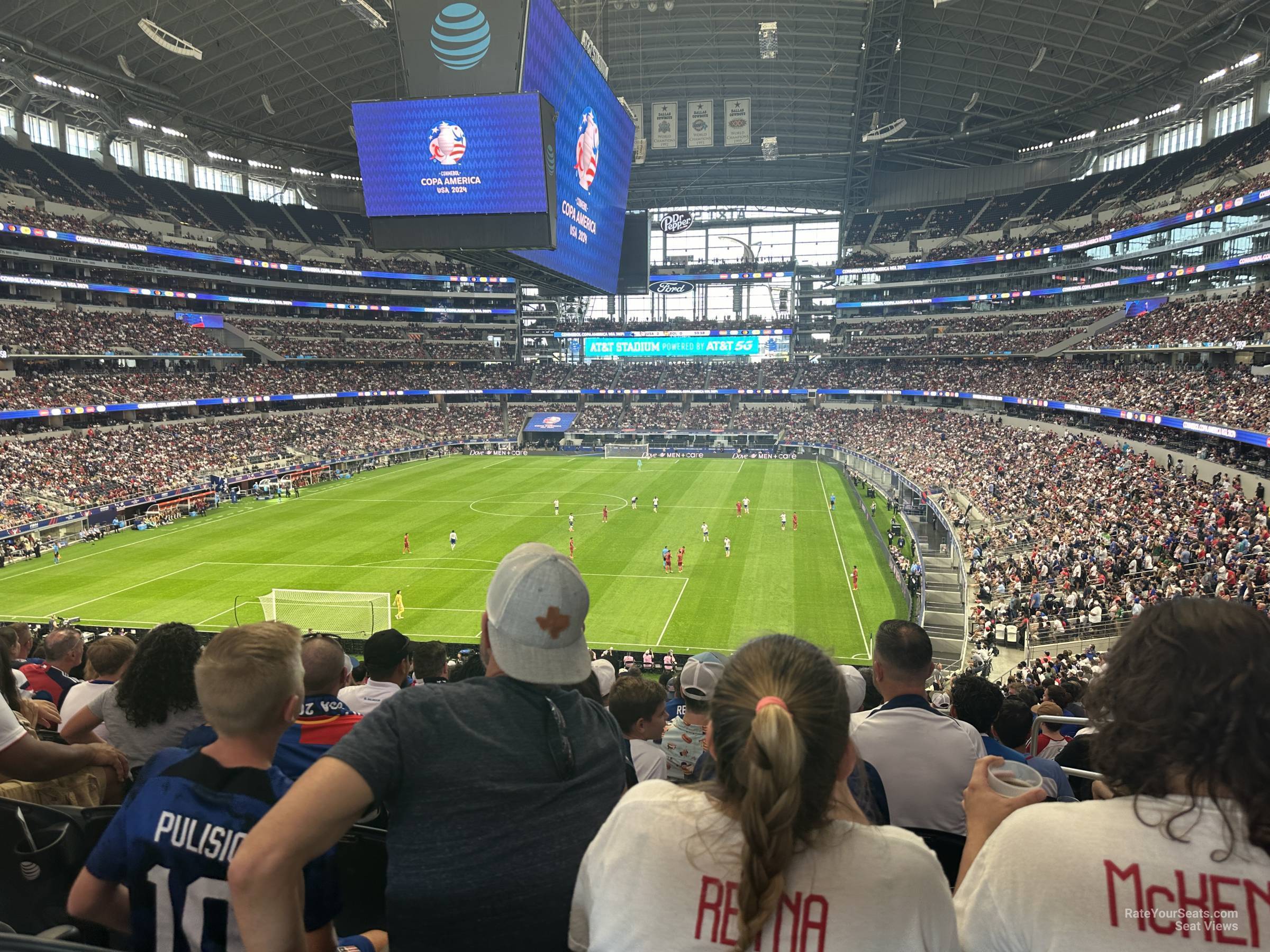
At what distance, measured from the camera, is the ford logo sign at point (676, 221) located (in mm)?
85938

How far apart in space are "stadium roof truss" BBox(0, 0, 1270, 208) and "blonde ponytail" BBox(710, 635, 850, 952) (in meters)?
49.1

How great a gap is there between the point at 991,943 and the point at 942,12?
6245 centimetres

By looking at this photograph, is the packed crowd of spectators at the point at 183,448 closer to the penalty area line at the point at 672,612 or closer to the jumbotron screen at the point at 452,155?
the jumbotron screen at the point at 452,155

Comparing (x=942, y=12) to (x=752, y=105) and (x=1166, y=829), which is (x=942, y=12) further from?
(x=1166, y=829)

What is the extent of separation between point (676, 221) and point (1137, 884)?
8973 centimetres

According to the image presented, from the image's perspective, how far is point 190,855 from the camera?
269 centimetres

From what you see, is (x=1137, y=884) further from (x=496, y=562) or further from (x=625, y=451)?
(x=625, y=451)

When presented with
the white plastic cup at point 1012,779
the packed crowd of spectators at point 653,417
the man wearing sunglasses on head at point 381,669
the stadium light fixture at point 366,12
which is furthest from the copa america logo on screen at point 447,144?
the packed crowd of spectators at point 653,417

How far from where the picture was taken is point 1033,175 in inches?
2977

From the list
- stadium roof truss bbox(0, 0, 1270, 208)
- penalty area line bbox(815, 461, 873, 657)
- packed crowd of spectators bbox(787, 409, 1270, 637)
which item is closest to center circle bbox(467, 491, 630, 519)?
penalty area line bbox(815, 461, 873, 657)

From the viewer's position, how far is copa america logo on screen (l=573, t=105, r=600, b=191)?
1522 inches

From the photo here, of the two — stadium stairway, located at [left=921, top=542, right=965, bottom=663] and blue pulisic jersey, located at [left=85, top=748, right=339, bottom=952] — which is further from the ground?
blue pulisic jersey, located at [left=85, top=748, right=339, bottom=952]

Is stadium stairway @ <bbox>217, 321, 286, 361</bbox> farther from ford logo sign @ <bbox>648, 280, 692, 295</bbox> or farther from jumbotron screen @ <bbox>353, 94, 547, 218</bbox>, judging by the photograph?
jumbotron screen @ <bbox>353, 94, 547, 218</bbox>

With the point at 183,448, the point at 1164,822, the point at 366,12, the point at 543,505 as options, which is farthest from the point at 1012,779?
the point at 183,448
